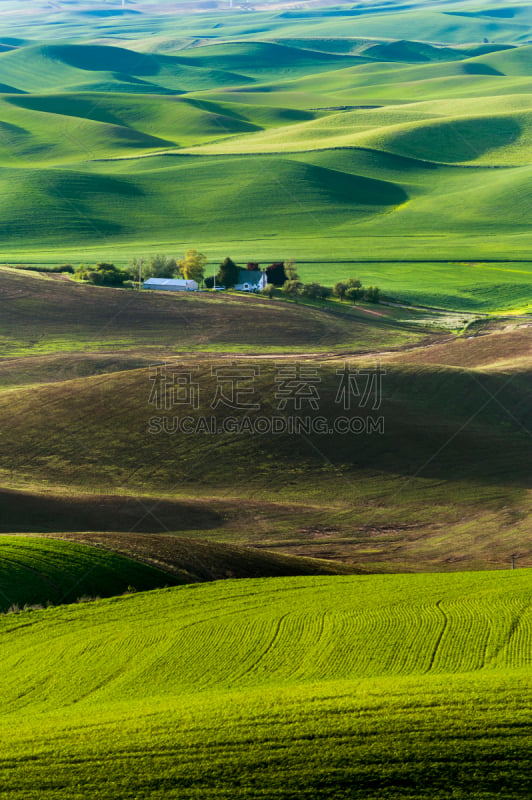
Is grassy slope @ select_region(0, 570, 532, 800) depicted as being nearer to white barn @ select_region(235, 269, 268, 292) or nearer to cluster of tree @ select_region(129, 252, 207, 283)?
white barn @ select_region(235, 269, 268, 292)

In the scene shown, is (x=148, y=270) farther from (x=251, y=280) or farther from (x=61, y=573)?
(x=61, y=573)

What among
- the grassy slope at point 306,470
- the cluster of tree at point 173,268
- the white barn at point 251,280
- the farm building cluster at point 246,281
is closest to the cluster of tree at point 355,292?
the farm building cluster at point 246,281

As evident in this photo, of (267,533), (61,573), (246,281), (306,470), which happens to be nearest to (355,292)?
(246,281)

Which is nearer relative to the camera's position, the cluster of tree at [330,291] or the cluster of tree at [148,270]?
the cluster of tree at [330,291]

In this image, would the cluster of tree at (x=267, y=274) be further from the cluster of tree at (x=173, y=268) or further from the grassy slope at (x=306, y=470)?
the grassy slope at (x=306, y=470)

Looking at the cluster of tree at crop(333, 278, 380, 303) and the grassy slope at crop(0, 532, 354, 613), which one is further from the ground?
the grassy slope at crop(0, 532, 354, 613)

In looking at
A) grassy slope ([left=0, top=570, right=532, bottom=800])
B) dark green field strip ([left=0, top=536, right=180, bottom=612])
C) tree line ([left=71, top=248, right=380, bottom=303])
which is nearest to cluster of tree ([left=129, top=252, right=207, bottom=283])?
tree line ([left=71, top=248, right=380, bottom=303])
